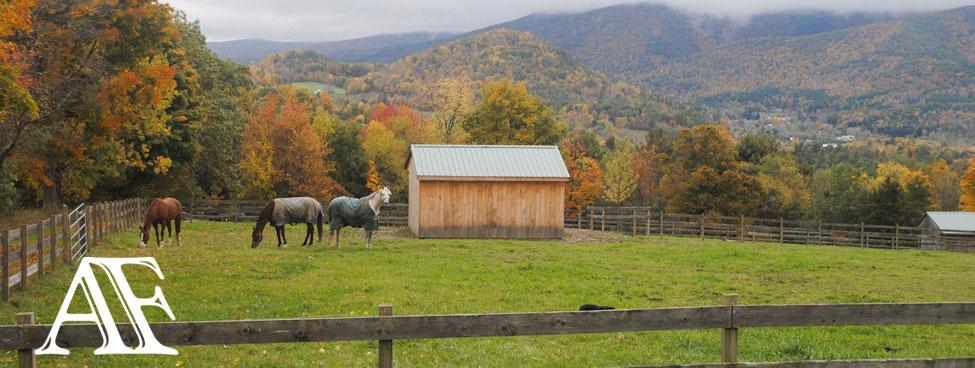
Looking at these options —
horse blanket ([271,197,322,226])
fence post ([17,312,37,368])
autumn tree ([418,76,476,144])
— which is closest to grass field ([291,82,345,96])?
autumn tree ([418,76,476,144])

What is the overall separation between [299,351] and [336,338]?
2405 millimetres

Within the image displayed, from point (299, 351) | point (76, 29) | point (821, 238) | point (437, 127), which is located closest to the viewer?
point (299, 351)

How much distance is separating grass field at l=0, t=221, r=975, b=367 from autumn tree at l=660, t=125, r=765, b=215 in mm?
26132

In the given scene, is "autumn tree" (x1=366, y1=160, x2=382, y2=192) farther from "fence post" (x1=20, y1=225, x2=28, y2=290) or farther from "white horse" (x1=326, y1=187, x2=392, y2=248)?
"fence post" (x1=20, y1=225, x2=28, y2=290)

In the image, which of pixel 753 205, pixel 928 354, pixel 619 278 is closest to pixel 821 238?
pixel 753 205

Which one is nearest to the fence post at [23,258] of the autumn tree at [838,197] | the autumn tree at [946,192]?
the autumn tree at [838,197]

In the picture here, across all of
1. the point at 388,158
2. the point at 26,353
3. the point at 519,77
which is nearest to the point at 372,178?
the point at 388,158

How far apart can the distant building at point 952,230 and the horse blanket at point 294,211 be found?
30583mm

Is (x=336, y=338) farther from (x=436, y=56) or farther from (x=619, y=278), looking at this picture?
(x=436, y=56)

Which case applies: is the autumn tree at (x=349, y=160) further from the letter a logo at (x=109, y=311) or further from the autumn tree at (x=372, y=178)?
the letter a logo at (x=109, y=311)

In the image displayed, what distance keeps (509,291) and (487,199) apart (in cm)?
1459

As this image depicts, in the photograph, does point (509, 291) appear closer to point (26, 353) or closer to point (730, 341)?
point (730, 341)

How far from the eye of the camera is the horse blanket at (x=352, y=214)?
19.8 metres

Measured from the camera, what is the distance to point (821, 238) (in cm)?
3278
